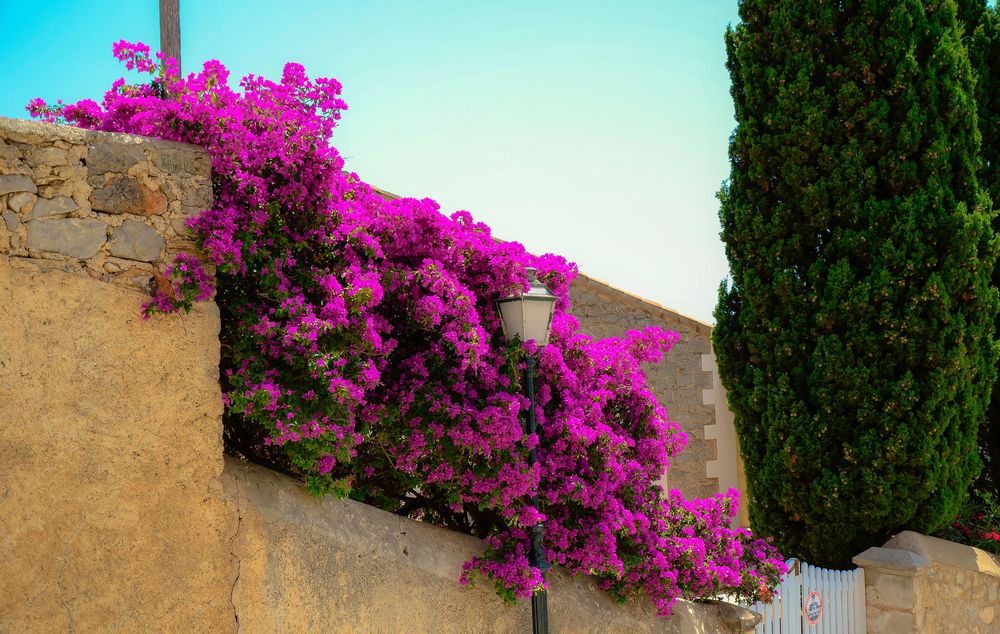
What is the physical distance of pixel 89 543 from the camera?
13.9 feet

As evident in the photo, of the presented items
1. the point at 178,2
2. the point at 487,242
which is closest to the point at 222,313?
the point at 487,242

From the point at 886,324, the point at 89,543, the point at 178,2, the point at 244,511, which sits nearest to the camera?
the point at 89,543

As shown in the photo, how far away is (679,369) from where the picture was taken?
1152cm

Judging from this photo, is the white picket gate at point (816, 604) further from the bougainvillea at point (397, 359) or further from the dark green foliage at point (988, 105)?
the dark green foliage at point (988, 105)

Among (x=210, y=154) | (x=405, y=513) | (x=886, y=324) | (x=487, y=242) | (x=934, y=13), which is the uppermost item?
(x=934, y=13)

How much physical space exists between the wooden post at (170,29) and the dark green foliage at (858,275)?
5.24m

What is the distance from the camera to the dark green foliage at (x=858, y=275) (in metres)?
8.05

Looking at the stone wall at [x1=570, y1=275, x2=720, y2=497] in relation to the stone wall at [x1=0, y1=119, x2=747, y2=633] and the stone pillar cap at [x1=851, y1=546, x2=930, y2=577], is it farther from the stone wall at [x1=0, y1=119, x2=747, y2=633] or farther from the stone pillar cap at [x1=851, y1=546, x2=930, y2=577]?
the stone wall at [x1=0, y1=119, x2=747, y2=633]

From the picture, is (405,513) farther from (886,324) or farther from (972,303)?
(972,303)

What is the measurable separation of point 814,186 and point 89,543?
654cm

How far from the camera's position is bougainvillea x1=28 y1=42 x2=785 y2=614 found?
466 centimetres

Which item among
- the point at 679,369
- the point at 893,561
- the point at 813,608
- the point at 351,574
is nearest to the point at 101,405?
the point at 351,574

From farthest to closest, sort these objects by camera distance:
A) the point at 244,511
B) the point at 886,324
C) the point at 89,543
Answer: the point at 886,324 → the point at 244,511 → the point at 89,543

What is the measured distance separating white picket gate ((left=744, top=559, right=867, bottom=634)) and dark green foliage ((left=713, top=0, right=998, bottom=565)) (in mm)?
471
